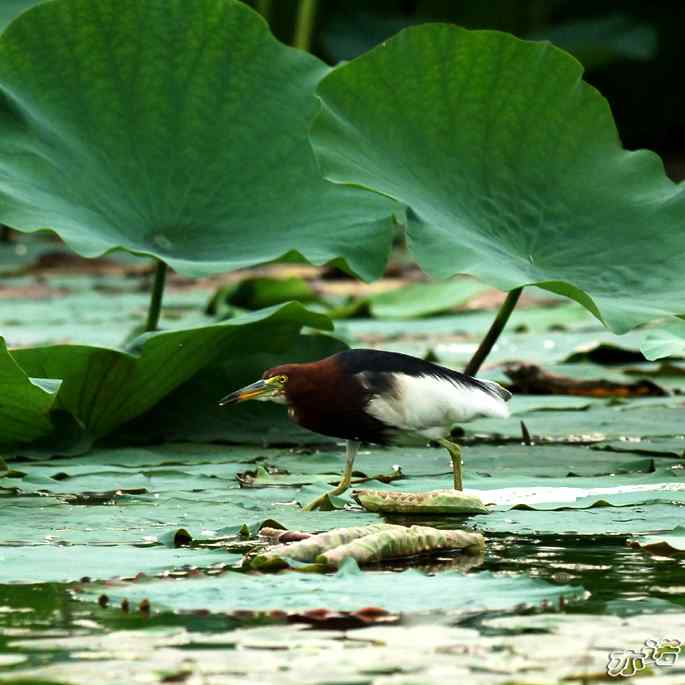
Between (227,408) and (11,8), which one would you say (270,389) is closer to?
(227,408)

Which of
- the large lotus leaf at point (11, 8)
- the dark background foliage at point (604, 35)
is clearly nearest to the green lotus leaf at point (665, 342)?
the large lotus leaf at point (11, 8)

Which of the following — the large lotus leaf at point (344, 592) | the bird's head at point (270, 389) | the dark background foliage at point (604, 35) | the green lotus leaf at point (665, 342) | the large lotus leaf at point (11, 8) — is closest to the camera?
the large lotus leaf at point (344, 592)

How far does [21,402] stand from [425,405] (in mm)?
903

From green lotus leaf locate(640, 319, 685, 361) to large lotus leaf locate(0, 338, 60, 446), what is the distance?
51.0 inches

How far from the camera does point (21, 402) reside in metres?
3.63

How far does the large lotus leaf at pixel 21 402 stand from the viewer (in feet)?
11.4

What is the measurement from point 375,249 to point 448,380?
2.50 ft

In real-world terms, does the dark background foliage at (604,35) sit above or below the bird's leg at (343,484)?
above

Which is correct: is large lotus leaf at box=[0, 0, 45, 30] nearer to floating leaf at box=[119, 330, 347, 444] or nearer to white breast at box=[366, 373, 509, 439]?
floating leaf at box=[119, 330, 347, 444]

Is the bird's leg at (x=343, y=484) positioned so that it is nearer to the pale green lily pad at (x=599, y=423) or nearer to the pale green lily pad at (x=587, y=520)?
the pale green lily pad at (x=587, y=520)

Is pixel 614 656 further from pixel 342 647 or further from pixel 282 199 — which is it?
pixel 282 199

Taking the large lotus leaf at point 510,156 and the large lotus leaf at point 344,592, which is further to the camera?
the large lotus leaf at point 510,156

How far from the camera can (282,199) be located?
435 centimetres

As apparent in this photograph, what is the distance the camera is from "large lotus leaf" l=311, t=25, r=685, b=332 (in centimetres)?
396
